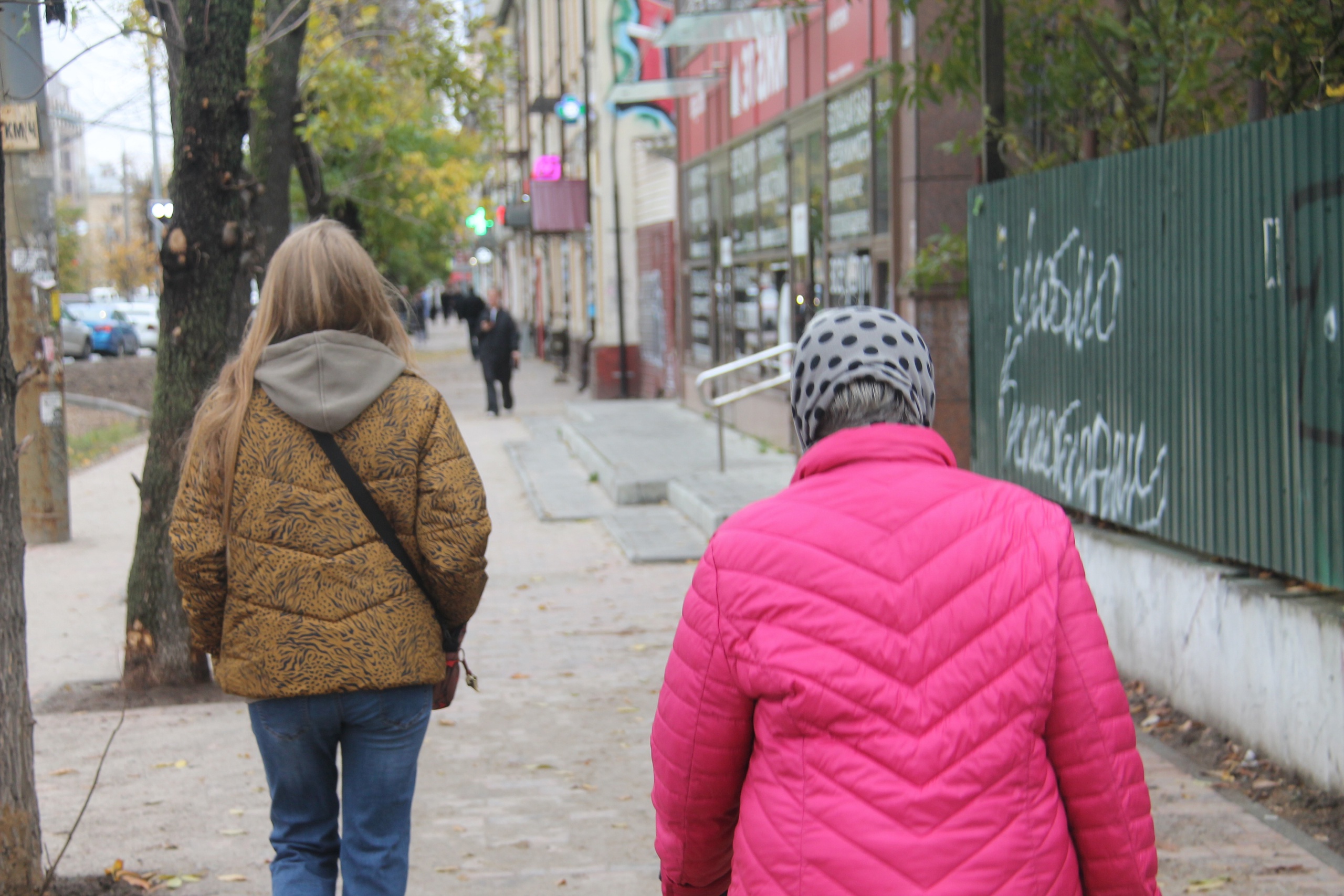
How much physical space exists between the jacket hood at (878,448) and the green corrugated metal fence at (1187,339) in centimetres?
322

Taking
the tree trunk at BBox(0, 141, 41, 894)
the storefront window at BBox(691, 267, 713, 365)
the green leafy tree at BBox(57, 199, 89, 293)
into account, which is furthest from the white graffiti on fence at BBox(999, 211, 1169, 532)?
the green leafy tree at BBox(57, 199, 89, 293)

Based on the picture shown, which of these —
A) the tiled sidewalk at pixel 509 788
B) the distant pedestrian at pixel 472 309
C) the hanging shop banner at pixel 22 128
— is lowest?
the tiled sidewalk at pixel 509 788

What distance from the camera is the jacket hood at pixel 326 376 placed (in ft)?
9.98

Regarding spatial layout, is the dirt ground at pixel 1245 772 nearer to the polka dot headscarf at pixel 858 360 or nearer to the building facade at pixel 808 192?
the polka dot headscarf at pixel 858 360

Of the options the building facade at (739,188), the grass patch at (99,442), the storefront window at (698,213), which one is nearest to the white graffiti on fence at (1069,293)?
the building facade at (739,188)

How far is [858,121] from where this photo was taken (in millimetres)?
11859

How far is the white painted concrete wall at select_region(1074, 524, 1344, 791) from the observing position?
4719 mm

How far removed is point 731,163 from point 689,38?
427cm

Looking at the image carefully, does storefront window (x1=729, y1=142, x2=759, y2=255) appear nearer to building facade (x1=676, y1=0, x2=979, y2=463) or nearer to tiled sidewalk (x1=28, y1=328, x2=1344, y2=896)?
building facade (x1=676, y1=0, x2=979, y2=463)

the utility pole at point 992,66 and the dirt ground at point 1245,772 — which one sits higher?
the utility pole at point 992,66

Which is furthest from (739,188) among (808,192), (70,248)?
(70,248)

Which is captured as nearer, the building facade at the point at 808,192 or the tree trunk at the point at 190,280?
the tree trunk at the point at 190,280

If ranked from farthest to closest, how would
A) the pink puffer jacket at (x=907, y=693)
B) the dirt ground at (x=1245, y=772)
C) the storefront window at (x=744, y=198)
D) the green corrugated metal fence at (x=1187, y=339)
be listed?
the storefront window at (x=744, y=198)
the green corrugated metal fence at (x=1187, y=339)
the dirt ground at (x=1245, y=772)
the pink puffer jacket at (x=907, y=693)

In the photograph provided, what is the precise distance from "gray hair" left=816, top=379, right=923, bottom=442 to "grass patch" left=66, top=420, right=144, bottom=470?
1627 centimetres
